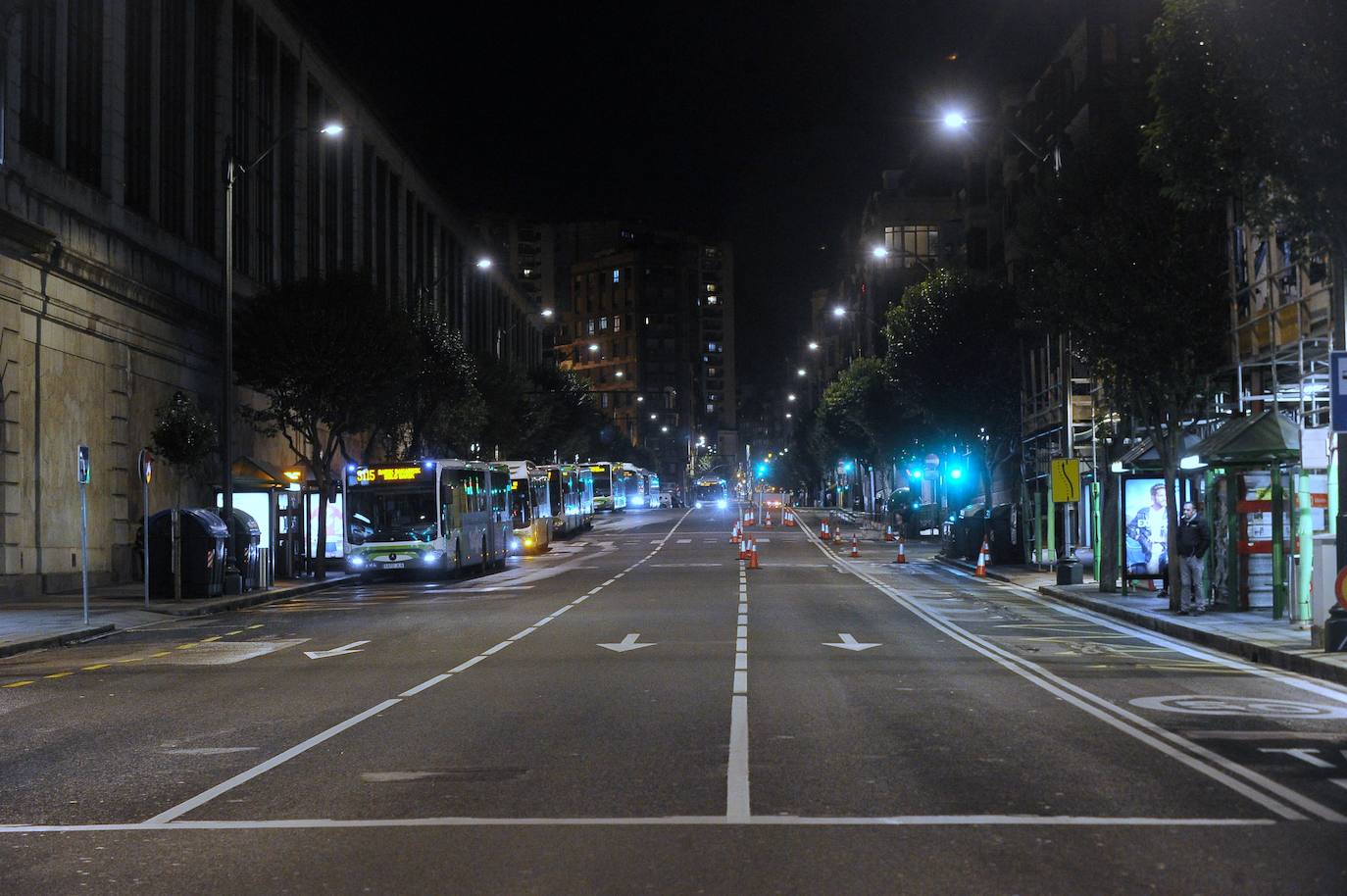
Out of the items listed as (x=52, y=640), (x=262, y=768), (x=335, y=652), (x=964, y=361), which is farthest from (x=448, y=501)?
(x=262, y=768)

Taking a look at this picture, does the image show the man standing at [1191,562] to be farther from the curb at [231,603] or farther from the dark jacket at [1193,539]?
the curb at [231,603]

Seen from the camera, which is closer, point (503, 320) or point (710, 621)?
point (710, 621)

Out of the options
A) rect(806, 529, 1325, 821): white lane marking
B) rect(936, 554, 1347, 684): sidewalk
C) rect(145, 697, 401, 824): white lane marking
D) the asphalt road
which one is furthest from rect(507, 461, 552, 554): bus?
rect(145, 697, 401, 824): white lane marking

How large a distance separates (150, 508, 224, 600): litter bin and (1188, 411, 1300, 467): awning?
19.8m

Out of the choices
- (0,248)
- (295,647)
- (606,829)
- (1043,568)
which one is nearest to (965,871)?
(606,829)

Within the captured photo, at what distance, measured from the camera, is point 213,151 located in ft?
153

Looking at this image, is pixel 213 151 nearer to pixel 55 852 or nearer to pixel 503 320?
pixel 55 852

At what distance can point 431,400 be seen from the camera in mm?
53906

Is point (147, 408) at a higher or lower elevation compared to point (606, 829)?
higher

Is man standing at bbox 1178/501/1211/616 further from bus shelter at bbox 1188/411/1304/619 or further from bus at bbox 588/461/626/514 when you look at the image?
Answer: bus at bbox 588/461/626/514

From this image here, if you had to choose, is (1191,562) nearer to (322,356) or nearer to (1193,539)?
(1193,539)

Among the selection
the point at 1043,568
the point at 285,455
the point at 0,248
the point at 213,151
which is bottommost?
the point at 1043,568

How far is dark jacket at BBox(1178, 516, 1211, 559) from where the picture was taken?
22.3m

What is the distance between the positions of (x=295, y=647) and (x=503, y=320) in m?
90.2
